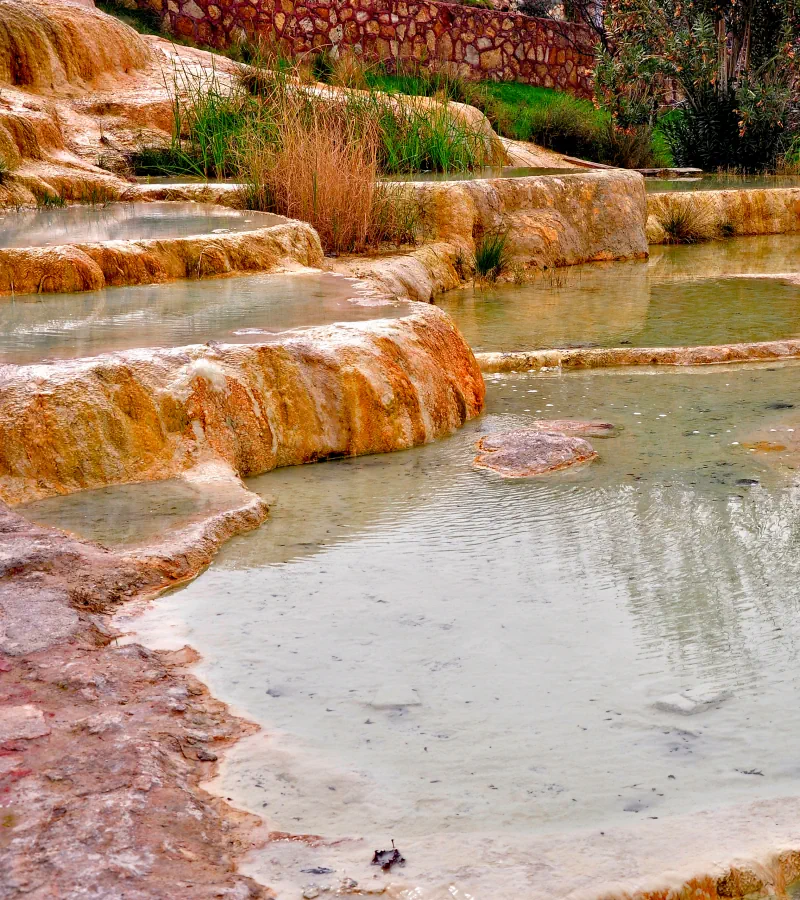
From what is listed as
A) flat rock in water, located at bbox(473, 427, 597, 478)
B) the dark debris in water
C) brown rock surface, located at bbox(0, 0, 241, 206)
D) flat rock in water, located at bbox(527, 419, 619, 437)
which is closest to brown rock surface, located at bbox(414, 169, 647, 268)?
brown rock surface, located at bbox(0, 0, 241, 206)

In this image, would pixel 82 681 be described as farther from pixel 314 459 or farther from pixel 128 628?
pixel 314 459

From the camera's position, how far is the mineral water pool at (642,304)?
5887 mm

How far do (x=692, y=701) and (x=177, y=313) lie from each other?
289 centimetres

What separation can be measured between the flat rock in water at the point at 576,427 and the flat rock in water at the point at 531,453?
0.11 m

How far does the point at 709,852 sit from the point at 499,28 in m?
18.4

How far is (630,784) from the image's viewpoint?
1.92m

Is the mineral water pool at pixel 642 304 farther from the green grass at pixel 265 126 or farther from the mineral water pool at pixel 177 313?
the green grass at pixel 265 126

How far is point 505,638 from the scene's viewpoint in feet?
8.21

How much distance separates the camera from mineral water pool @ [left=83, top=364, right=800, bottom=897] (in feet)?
6.28

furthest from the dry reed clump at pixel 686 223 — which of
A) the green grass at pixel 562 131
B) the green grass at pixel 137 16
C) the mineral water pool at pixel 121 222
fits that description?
the green grass at pixel 137 16

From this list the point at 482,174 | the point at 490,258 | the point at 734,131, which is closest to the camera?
the point at 490,258

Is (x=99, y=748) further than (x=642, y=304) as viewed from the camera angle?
No

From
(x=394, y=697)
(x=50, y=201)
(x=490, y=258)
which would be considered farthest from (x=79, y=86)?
(x=394, y=697)

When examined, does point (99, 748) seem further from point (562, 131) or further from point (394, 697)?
point (562, 131)
